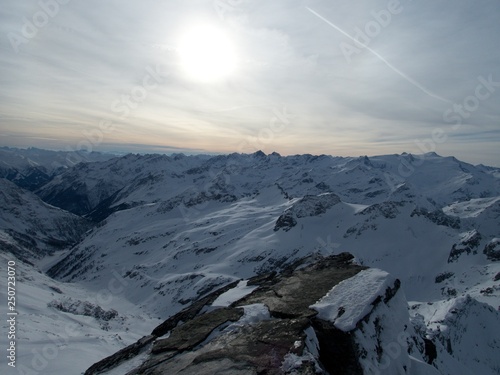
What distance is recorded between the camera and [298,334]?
1145cm

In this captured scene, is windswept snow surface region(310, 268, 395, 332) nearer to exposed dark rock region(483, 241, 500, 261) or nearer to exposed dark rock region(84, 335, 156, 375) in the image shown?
exposed dark rock region(84, 335, 156, 375)

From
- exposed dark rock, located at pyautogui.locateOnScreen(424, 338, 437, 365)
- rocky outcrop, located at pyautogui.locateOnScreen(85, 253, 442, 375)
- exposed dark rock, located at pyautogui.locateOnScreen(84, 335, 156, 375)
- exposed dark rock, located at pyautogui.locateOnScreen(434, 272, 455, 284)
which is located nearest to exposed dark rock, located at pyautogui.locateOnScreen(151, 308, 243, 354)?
rocky outcrop, located at pyautogui.locateOnScreen(85, 253, 442, 375)

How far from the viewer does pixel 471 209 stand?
162375 mm

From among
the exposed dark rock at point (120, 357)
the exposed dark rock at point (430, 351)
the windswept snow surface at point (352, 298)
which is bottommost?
the exposed dark rock at point (430, 351)

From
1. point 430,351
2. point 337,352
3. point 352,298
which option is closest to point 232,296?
point 352,298

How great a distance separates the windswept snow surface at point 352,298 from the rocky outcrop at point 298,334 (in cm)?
4

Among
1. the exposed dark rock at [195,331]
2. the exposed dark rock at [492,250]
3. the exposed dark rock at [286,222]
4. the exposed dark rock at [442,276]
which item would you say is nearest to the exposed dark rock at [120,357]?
the exposed dark rock at [195,331]

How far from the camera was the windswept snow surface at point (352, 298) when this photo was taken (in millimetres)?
12641

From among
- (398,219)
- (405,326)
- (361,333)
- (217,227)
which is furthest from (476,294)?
(217,227)

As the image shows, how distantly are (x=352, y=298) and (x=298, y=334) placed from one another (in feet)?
11.8

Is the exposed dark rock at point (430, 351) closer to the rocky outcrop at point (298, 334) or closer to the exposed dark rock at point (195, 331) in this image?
the rocky outcrop at point (298, 334)

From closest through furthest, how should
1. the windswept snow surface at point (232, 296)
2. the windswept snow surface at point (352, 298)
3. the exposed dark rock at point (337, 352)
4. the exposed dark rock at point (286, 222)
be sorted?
1. the exposed dark rock at point (337, 352)
2. the windswept snow surface at point (352, 298)
3. the windswept snow surface at point (232, 296)
4. the exposed dark rock at point (286, 222)

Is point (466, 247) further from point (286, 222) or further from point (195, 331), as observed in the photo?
point (195, 331)

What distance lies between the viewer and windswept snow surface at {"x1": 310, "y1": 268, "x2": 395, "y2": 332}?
1264 cm
